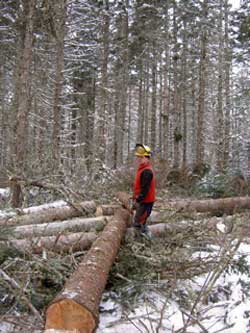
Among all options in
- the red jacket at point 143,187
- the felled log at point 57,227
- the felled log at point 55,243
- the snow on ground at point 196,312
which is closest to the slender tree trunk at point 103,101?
the felled log at point 57,227

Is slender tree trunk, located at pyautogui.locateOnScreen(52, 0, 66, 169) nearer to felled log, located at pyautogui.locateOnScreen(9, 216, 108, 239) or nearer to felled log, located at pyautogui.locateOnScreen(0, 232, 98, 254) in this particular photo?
felled log, located at pyautogui.locateOnScreen(9, 216, 108, 239)

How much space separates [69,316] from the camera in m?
2.99

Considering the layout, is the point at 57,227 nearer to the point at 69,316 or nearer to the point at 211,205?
the point at 69,316

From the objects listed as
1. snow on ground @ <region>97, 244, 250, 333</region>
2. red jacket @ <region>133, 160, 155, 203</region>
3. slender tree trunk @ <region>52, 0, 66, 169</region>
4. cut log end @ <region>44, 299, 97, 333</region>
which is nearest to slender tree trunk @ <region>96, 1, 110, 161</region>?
slender tree trunk @ <region>52, 0, 66, 169</region>

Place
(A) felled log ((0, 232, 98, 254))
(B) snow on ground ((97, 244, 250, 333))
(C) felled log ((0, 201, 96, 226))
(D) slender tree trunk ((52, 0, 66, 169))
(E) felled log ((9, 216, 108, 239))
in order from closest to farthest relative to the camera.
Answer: (B) snow on ground ((97, 244, 250, 333)) → (A) felled log ((0, 232, 98, 254)) → (E) felled log ((9, 216, 108, 239)) → (C) felled log ((0, 201, 96, 226)) → (D) slender tree trunk ((52, 0, 66, 169))

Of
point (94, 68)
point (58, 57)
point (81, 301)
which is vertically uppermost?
point (94, 68)

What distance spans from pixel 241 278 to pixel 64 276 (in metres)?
2.51

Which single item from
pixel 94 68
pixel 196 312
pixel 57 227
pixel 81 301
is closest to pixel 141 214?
pixel 57 227

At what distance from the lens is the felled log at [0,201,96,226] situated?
7.15 m

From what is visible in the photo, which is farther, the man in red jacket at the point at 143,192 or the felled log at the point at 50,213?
the felled log at the point at 50,213

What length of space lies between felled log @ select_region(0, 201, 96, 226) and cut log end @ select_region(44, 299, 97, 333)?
4.12 metres

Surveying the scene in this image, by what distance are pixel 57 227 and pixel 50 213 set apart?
96cm

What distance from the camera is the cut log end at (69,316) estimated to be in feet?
9.75

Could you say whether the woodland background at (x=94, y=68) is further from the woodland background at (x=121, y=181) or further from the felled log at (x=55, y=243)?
the felled log at (x=55, y=243)
